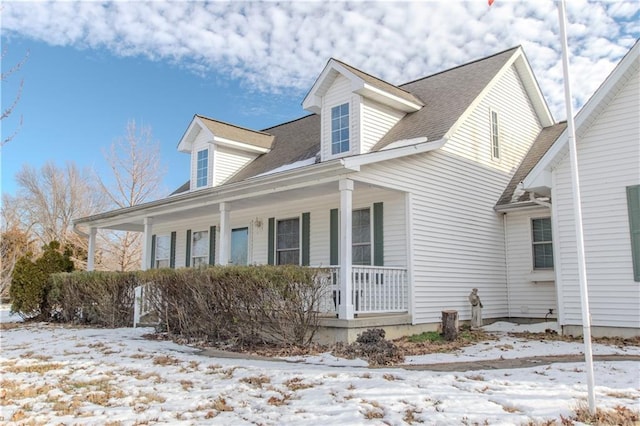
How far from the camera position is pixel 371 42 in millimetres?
11406

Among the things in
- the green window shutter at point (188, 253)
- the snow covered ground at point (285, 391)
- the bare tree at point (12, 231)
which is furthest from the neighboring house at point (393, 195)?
the bare tree at point (12, 231)

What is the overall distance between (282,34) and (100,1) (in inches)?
155

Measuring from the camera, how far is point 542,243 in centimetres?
1190

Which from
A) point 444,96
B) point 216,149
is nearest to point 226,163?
point 216,149

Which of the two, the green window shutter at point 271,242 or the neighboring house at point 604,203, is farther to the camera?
the green window shutter at point 271,242

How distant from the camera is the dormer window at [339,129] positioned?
37.6 feet

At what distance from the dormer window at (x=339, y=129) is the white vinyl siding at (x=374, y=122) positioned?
44cm

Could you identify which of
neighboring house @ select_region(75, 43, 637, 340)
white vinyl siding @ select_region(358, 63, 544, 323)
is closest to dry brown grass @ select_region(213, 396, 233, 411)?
neighboring house @ select_region(75, 43, 637, 340)

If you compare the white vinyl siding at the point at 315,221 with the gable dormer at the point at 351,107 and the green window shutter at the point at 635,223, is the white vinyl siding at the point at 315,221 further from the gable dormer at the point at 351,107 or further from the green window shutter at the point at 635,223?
the green window shutter at the point at 635,223

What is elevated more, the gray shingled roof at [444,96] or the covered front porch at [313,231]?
the gray shingled roof at [444,96]

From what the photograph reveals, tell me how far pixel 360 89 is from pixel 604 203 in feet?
17.9

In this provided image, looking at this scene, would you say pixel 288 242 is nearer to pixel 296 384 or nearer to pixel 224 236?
pixel 224 236

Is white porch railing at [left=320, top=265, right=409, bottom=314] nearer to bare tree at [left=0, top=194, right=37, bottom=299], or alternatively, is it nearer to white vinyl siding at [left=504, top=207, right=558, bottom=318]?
white vinyl siding at [left=504, top=207, right=558, bottom=318]

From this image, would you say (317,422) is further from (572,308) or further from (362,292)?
Answer: (572,308)
